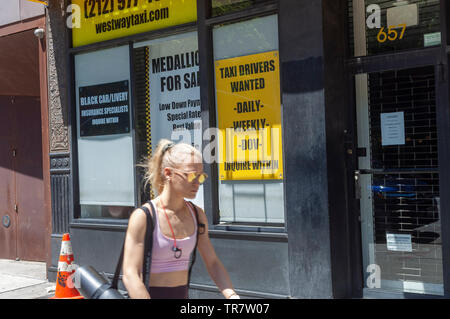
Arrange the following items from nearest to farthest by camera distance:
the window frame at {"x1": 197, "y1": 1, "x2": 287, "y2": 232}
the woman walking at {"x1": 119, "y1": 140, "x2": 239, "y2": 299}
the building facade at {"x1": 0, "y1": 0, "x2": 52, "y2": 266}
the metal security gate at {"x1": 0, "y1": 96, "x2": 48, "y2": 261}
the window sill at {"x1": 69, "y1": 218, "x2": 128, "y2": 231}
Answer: the woman walking at {"x1": 119, "y1": 140, "x2": 239, "y2": 299} → the window frame at {"x1": 197, "y1": 1, "x2": 287, "y2": 232} → the window sill at {"x1": 69, "y1": 218, "x2": 128, "y2": 231} → the building facade at {"x1": 0, "y1": 0, "x2": 52, "y2": 266} → the metal security gate at {"x1": 0, "y1": 96, "x2": 48, "y2": 261}

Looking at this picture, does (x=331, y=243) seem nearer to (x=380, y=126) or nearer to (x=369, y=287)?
(x=369, y=287)

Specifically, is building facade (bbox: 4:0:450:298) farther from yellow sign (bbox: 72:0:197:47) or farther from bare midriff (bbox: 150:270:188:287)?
bare midriff (bbox: 150:270:188:287)

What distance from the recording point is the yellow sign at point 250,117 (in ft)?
19.8

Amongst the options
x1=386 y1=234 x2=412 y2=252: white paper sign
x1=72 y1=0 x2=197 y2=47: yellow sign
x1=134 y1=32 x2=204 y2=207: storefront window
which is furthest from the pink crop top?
x1=72 y1=0 x2=197 y2=47: yellow sign

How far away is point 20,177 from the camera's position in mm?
10070

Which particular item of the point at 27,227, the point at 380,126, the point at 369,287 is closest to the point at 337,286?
the point at 369,287

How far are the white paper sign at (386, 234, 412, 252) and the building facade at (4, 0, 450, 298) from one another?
11 mm

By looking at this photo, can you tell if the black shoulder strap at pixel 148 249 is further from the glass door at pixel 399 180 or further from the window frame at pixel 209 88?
the window frame at pixel 209 88

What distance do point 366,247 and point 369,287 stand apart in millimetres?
389

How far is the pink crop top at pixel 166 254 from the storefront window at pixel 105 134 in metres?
4.52

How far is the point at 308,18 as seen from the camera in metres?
5.64

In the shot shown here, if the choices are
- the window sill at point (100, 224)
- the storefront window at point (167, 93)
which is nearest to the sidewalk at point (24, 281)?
the window sill at point (100, 224)

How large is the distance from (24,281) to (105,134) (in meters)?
2.47

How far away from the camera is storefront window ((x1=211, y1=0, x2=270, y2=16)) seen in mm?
6215
